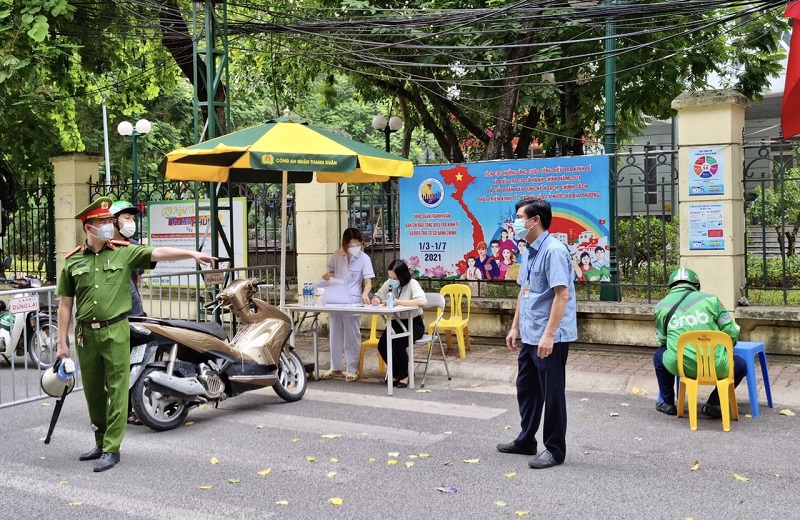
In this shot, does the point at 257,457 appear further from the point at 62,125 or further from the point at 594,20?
the point at 62,125

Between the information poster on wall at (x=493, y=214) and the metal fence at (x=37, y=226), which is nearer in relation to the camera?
the information poster on wall at (x=493, y=214)

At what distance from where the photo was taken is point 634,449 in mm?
6105

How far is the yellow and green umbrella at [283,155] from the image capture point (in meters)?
8.19

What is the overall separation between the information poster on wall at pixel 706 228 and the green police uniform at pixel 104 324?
230 inches

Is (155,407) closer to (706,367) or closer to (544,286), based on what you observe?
(544,286)

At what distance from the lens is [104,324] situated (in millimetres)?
5871

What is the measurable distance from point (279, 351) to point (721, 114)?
5.16 m

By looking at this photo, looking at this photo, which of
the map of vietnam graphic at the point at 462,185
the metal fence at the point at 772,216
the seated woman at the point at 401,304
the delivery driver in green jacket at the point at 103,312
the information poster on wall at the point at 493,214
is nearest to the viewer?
the delivery driver in green jacket at the point at 103,312

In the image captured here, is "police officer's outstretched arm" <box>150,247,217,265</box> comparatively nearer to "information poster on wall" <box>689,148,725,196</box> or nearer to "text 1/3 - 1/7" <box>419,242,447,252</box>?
"text 1/3 - 1/7" <box>419,242,447,252</box>

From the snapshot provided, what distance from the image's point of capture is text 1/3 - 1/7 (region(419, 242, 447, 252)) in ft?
35.0

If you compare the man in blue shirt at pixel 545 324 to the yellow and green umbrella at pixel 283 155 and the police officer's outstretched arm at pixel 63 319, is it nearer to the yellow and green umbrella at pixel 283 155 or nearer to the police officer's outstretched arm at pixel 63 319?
the yellow and green umbrella at pixel 283 155

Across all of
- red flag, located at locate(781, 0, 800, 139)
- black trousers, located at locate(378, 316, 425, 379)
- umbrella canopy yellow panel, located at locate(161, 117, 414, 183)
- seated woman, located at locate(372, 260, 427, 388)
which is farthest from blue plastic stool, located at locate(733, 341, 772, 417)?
umbrella canopy yellow panel, located at locate(161, 117, 414, 183)

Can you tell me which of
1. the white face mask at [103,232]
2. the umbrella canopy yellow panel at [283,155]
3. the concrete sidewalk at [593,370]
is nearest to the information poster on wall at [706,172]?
the concrete sidewalk at [593,370]

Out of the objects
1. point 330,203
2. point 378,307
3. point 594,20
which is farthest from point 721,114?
point 330,203
